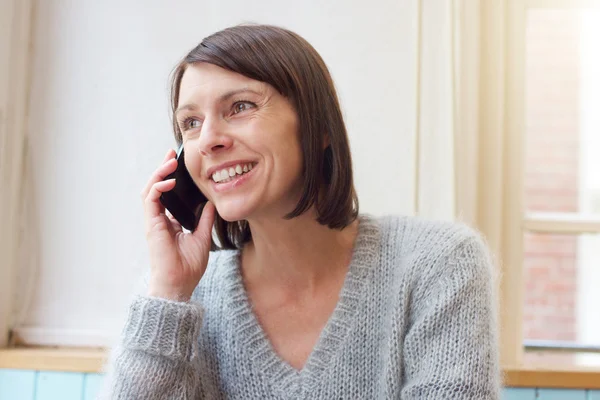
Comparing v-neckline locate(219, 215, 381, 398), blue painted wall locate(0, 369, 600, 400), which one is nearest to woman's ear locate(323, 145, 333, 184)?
v-neckline locate(219, 215, 381, 398)

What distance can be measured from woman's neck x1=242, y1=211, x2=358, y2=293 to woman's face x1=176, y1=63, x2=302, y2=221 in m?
0.14

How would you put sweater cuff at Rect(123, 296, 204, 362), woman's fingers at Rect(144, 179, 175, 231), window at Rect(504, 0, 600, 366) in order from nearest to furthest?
1. sweater cuff at Rect(123, 296, 204, 362)
2. woman's fingers at Rect(144, 179, 175, 231)
3. window at Rect(504, 0, 600, 366)

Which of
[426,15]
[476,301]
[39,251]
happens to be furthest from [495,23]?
[39,251]

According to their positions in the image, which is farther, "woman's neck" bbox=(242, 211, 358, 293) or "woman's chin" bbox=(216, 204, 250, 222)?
"woman's neck" bbox=(242, 211, 358, 293)

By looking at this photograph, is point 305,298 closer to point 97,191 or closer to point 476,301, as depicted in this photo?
point 476,301

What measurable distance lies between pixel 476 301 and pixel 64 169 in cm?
107

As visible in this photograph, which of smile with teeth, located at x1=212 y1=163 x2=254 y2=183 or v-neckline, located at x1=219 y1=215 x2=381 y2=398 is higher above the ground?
smile with teeth, located at x1=212 y1=163 x2=254 y2=183

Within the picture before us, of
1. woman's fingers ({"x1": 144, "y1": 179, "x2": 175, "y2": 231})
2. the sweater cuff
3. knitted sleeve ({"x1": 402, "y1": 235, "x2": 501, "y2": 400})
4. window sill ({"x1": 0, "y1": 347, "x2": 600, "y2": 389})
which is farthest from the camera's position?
window sill ({"x1": 0, "y1": 347, "x2": 600, "y2": 389})

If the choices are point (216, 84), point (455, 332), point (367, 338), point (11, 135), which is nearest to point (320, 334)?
point (367, 338)

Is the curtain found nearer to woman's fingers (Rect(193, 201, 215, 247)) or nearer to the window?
woman's fingers (Rect(193, 201, 215, 247))

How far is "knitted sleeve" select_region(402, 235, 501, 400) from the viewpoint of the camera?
3.41 feet

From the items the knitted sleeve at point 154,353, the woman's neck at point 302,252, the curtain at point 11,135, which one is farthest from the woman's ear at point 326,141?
the curtain at point 11,135

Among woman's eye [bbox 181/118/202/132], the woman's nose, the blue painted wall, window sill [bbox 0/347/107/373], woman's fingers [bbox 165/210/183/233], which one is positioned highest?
woman's eye [bbox 181/118/202/132]

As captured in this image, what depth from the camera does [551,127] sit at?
63.4 inches
